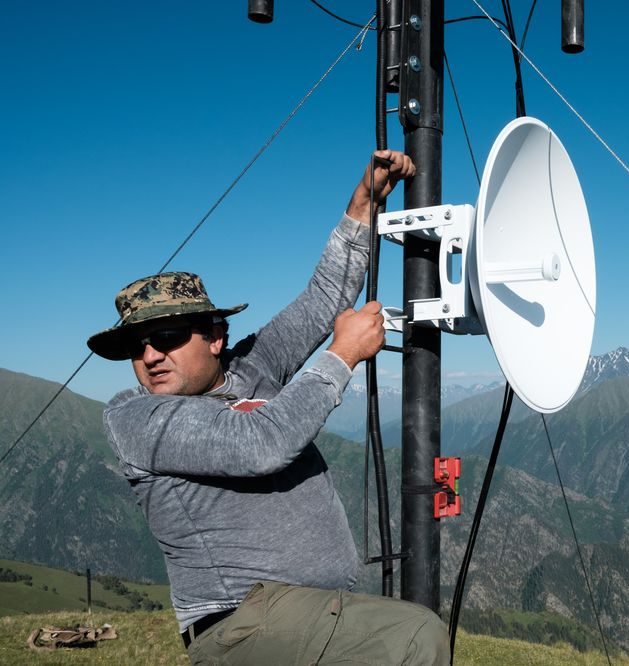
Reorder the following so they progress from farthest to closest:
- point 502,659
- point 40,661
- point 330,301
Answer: point 502,659
point 40,661
point 330,301

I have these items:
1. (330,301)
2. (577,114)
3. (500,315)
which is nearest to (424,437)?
(500,315)

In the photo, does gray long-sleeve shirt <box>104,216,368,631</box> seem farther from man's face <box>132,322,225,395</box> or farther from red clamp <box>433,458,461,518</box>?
red clamp <box>433,458,461,518</box>

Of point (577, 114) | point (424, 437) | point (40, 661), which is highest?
point (577, 114)

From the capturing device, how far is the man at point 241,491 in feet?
9.95

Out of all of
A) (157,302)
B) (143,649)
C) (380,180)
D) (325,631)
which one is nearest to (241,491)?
(325,631)

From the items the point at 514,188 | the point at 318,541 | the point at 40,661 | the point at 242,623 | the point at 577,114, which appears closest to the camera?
the point at 242,623

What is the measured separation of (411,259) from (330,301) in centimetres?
73

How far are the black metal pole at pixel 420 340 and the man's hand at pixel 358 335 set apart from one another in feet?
1.20

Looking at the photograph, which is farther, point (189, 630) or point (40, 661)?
point (40, 661)

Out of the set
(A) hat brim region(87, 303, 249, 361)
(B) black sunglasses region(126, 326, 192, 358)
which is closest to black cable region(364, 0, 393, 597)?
(A) hat brim region(87, 303, 249, 361)

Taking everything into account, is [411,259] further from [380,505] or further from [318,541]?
[318,541]

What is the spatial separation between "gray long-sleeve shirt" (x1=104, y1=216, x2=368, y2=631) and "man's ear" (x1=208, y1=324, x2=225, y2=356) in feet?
0.78

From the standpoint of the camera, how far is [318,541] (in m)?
3.34

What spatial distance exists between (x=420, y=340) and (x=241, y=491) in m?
1.19
